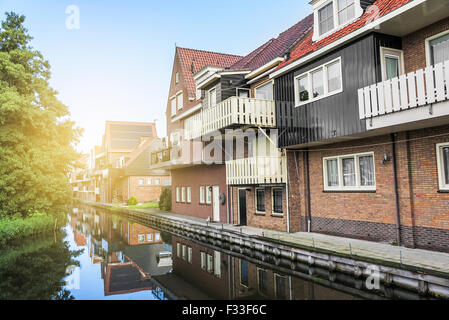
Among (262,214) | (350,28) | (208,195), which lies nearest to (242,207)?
(262,214)

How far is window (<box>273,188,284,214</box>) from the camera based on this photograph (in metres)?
14.3

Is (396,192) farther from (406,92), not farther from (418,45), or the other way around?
(418,45)

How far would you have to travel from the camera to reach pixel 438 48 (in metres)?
9.09

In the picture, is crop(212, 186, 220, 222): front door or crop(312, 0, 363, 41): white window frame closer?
crop(312, 0, 363, 41): white window frame

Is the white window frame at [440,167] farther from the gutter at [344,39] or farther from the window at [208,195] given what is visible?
the window at [208,195]

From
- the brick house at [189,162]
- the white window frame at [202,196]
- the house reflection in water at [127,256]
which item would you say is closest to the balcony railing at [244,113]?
the brick house at [189,162]

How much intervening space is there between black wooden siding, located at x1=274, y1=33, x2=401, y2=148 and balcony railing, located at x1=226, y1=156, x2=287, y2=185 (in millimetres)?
798

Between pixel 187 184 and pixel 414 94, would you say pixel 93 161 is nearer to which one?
pixel 187 184

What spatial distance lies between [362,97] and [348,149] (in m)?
2.35

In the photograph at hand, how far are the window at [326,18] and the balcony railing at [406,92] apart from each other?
3.83 meters

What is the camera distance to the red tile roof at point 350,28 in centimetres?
971

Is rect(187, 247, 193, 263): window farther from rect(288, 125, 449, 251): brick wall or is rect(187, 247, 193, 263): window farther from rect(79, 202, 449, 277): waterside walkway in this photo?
rect(288, 125, 449, 251): brick wall

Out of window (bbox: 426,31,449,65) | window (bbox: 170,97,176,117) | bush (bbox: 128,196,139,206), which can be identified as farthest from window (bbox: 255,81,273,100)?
bush (bbox: 128,196,139,206)
